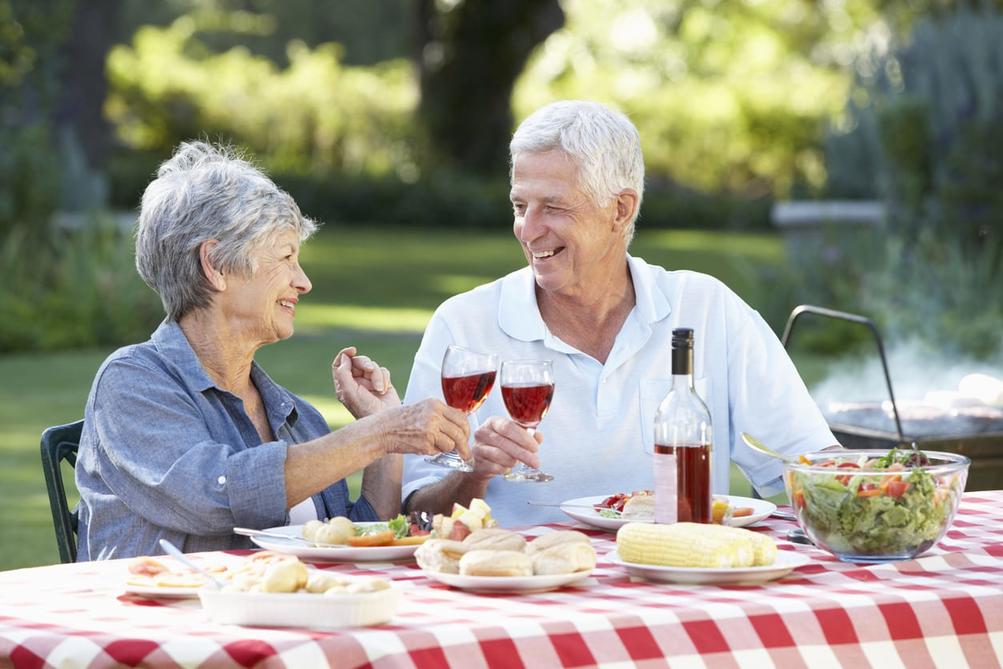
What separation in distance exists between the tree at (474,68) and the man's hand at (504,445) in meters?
20.7

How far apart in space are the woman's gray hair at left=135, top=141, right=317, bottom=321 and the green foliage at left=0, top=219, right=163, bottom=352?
35.1 feet

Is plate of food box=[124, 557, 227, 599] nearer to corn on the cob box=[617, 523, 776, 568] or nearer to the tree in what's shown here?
corn on the cob box=[617, 523, 776, 568]

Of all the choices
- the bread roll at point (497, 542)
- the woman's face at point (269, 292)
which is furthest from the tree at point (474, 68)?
the bread roll at point (497, 542)

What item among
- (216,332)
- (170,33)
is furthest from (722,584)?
(170,33)

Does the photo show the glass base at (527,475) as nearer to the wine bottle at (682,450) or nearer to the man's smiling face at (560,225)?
the wine bottle at (682,450)

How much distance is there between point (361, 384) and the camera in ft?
12.0

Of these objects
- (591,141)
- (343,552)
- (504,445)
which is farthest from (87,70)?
(343,552)

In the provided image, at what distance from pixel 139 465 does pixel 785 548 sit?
1240 millimetres

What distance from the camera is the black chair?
3.56 metres

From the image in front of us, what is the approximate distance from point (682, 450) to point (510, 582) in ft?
1.55

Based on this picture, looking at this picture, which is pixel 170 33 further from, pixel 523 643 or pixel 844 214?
pixel 523 643

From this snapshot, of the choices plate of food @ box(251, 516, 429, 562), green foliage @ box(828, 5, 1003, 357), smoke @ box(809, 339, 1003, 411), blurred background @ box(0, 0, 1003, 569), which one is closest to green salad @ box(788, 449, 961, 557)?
plate of food @ box(251, 516, 429, 562)

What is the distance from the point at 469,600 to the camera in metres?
2.48

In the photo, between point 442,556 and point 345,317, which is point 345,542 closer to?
point 442,556
